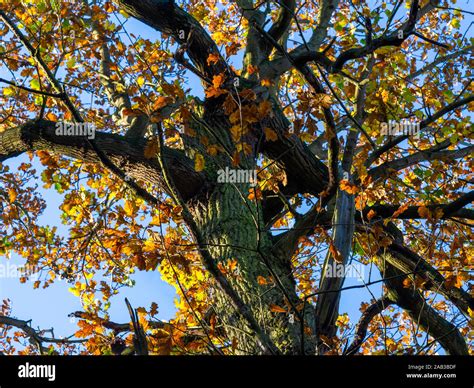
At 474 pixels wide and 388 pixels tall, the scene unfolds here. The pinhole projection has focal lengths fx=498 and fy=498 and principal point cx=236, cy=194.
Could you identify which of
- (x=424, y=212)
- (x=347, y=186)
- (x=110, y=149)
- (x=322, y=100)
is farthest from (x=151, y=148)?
(x=424, y=212)

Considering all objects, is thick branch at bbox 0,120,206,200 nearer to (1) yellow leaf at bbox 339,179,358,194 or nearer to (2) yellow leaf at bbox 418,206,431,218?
(1) yellow leaf at bbox 339,179,358,194

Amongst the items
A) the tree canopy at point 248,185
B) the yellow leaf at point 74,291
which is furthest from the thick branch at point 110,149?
the yellow leaf at point 74,291

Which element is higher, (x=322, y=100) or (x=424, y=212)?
(x=322, y=100)

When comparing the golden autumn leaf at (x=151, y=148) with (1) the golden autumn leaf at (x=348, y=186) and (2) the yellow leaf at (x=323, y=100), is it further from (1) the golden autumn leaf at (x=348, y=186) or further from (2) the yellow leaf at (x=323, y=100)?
(1) the golden autumn leaf at (x=348, y=186)

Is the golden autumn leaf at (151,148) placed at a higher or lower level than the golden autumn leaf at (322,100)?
lower

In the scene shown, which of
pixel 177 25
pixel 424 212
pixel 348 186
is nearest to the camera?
pixel 348 186

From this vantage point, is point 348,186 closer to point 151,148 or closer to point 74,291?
point 151,148

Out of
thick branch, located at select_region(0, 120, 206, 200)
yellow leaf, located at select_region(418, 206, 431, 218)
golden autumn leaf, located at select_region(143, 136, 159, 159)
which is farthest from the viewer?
thick branch, located at select_region(0, 120, 206, 200)

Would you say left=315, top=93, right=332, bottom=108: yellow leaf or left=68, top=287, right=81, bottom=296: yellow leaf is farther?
left=68, top=287, right=81, bottom=296: yellow leaf

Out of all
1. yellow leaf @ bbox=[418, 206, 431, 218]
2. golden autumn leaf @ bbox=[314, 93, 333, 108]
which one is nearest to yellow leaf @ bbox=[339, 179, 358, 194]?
golden autumn leaf @ bbox=[314, 93, 333, 108]

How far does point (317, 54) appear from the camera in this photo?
205 inches

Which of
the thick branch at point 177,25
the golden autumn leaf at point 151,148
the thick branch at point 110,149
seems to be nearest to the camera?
the golden autumn leaf at point 151,148

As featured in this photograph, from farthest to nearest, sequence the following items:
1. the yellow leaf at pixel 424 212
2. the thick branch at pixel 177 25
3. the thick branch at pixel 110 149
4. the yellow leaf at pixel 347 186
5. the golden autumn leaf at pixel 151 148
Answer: the thick branch at pixel 177 25 < the thick branch at pixel 110 149 < the yellow leaf at pixel 424 212 < the yellow leaf at pixel 347 186 < the golden autumn leaf at pixel 151 148
